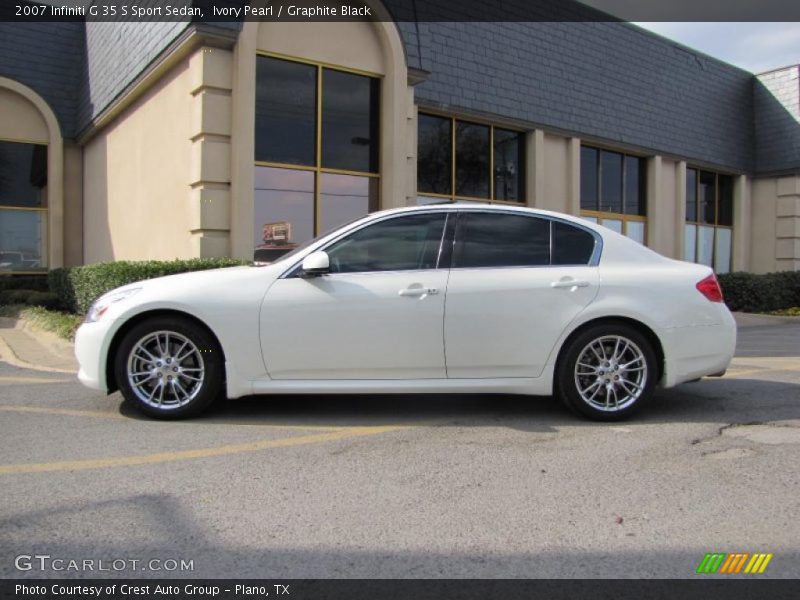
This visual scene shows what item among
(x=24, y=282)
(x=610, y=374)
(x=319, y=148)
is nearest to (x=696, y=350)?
(x=610, y=374)

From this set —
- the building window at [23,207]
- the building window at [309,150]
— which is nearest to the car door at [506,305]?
the building window at [309,150]

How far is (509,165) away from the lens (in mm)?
14641

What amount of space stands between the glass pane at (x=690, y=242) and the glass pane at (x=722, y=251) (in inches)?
46.6

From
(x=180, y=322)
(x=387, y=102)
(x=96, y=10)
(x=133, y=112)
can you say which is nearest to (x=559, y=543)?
(x=180, y=322)

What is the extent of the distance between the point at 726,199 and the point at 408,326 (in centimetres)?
1825

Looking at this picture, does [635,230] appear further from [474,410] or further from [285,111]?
[474,410]

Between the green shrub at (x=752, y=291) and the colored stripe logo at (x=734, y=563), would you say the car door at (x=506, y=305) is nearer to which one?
the colored stripe logo at (x=734, y=563)

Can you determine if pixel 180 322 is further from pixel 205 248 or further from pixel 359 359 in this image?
pixel 205 248

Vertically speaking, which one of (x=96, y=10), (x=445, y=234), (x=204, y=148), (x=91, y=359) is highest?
(x=96, y=10)

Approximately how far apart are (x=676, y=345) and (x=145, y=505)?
3.84 m

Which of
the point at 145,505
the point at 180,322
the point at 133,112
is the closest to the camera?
the point at 145,505

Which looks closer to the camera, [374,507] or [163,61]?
[374,507]

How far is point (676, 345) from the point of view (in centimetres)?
509
